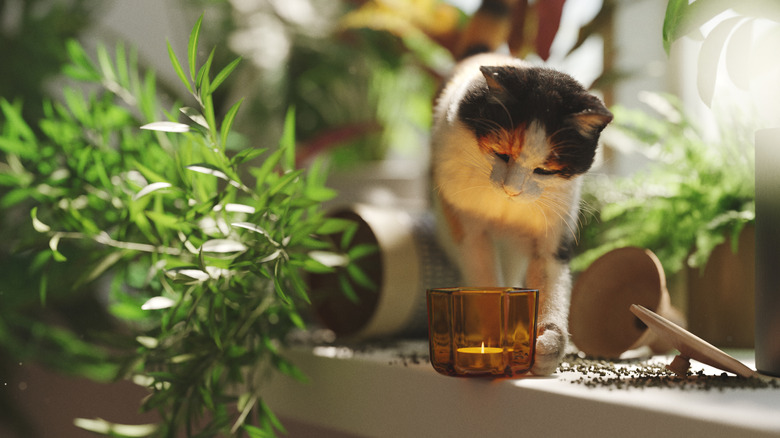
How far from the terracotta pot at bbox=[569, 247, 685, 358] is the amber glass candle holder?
0.43ft

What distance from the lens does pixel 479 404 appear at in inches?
18.4

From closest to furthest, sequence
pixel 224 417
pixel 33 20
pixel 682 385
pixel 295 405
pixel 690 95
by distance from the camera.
Result: pixel 682 385 → pixel 224 417 → pixel 295 405 → pixel 690 95 → pixel 33 20

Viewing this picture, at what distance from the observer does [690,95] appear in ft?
2.94

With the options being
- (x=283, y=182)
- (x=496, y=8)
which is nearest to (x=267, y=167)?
(x=283, y=182)

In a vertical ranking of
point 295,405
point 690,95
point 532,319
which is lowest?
point 295,405

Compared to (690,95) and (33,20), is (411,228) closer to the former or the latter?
(690,95)

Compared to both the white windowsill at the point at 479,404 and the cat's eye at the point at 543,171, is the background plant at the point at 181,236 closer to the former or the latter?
the white windowsill at the point at 479,404

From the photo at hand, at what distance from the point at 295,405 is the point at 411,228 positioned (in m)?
0.24

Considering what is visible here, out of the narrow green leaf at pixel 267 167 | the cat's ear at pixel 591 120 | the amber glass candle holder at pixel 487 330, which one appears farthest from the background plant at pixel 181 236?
the cat's ear at pixel 591 120

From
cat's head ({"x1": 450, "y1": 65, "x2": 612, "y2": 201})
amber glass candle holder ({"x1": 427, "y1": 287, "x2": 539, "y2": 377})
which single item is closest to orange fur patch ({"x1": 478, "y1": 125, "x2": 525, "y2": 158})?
cat's head ({"x1": 450, "y1": 65, "x2": 612, "y2": 201})

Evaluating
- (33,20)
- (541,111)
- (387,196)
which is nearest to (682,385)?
(541,111)

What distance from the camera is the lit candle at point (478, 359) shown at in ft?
1.50

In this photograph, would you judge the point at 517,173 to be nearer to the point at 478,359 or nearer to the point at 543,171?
the point at 543,171

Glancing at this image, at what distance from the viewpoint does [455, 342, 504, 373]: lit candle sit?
1.50 feet
